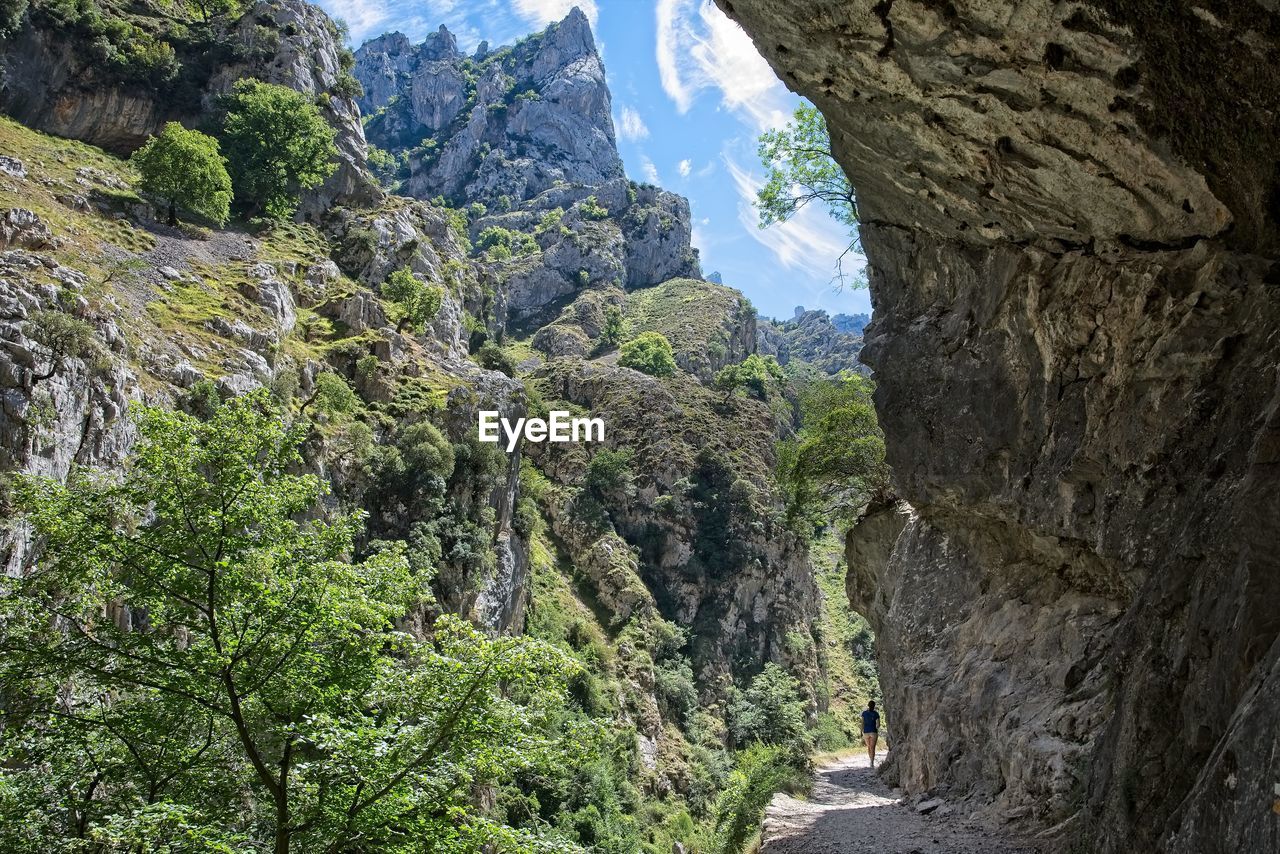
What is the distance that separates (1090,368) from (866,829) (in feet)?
26.3

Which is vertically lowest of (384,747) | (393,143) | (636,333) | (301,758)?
(301,758)

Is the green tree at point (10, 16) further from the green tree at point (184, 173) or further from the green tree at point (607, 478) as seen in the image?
the green tree at point (607, 478)

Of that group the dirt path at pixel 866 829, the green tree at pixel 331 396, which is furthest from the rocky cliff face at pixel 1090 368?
the green tree at pixel 331 396

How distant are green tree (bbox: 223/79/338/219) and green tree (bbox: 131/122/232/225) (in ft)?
17.5

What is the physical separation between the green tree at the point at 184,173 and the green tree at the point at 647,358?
4904 cm

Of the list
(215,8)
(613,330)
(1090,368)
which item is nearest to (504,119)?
(613,330)

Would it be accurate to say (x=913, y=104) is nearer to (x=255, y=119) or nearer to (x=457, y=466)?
(x=457, y=466)

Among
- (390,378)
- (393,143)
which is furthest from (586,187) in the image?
(390,378)

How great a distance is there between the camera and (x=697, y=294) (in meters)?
126

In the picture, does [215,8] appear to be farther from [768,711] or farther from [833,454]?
[768,711]

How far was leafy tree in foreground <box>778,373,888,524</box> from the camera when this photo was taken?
2569 centimetres

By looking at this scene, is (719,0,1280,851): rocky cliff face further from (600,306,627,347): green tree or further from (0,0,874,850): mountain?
(600,306,627,347): green tree

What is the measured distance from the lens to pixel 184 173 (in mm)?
41562

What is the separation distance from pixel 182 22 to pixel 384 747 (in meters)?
69.2
